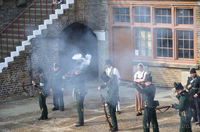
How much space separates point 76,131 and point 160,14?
7531 millimetres

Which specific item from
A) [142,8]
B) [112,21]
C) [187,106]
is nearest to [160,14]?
[142,8]

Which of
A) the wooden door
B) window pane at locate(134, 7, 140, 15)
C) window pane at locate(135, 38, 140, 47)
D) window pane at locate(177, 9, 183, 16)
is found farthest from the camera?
the wooden door

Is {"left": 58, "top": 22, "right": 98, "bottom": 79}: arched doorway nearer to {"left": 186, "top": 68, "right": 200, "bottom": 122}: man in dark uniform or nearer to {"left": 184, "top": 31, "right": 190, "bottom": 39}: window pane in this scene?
{"left": 184, "top": 31, "right": 190, "bottom": 39}: window pane

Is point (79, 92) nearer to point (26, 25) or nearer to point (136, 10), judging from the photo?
point (26, 25)

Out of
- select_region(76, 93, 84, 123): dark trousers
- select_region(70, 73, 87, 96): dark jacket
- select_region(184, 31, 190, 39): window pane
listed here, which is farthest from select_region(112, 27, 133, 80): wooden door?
select_region(76, 93, 84, 123): dark trousers

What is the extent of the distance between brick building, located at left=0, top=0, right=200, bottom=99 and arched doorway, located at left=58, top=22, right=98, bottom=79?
0.16ft

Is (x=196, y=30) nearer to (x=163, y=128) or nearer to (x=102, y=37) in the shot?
(x=102, y=37)

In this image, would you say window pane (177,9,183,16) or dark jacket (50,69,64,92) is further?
window pane (177,9,183,16)

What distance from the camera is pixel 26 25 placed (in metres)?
15.3

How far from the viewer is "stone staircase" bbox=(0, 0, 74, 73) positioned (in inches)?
558

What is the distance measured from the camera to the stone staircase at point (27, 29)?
46.5 feet

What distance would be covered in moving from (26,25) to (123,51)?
4655mm

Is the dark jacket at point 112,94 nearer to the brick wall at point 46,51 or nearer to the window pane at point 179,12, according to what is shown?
the brick wall at point 46,51

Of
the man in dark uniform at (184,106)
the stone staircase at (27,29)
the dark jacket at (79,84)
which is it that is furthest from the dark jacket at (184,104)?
the stone staircase at (27,29)
